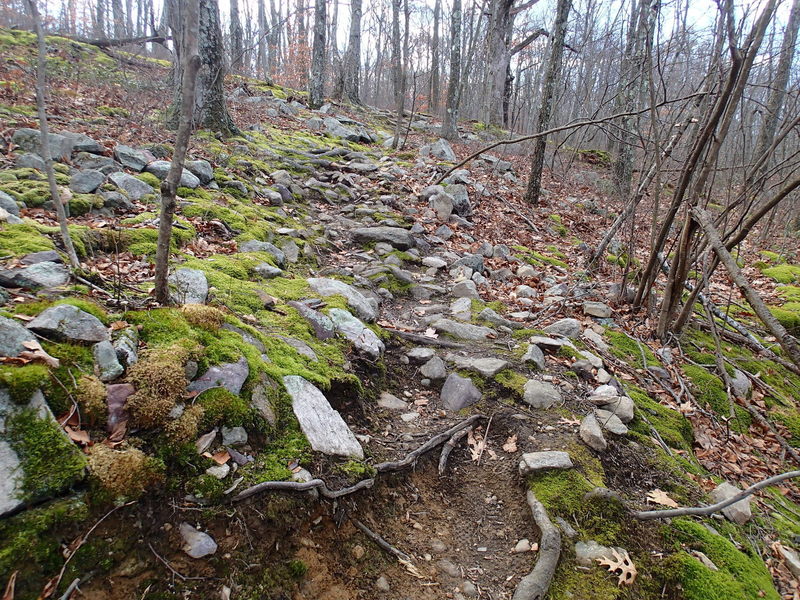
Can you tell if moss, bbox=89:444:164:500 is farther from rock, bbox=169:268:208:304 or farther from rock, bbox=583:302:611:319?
rock, bbox=583:302:611:319

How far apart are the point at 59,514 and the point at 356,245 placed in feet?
16.4

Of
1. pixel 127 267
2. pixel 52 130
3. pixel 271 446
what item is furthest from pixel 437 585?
pixel 52 130

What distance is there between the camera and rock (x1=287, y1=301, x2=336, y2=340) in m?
3.58

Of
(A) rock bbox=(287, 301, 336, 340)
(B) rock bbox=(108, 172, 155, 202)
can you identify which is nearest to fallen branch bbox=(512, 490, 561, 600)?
(A) rock bbox=(287, 301, 336, 340)

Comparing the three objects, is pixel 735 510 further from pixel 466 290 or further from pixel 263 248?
pixel 263 248

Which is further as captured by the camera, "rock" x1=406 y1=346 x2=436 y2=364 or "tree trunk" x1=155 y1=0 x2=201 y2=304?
"rock" x1=406 y1=346 x2=436 y2=364

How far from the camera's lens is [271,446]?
235 centimetres

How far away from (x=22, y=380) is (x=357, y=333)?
7.50 ft

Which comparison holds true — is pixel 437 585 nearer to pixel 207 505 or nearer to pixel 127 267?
pixel 207 505

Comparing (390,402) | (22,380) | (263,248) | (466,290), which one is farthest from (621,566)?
(263,248)

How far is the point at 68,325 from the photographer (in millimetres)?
2145

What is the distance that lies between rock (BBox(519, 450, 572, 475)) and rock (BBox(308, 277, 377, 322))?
1.91 meters

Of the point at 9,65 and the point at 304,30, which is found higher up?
the point at 304,30

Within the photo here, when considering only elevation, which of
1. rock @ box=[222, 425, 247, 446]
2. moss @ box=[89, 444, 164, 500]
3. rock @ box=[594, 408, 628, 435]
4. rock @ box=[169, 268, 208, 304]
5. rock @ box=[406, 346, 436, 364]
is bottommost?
rock @ box=[594, 408, 628, 435]
